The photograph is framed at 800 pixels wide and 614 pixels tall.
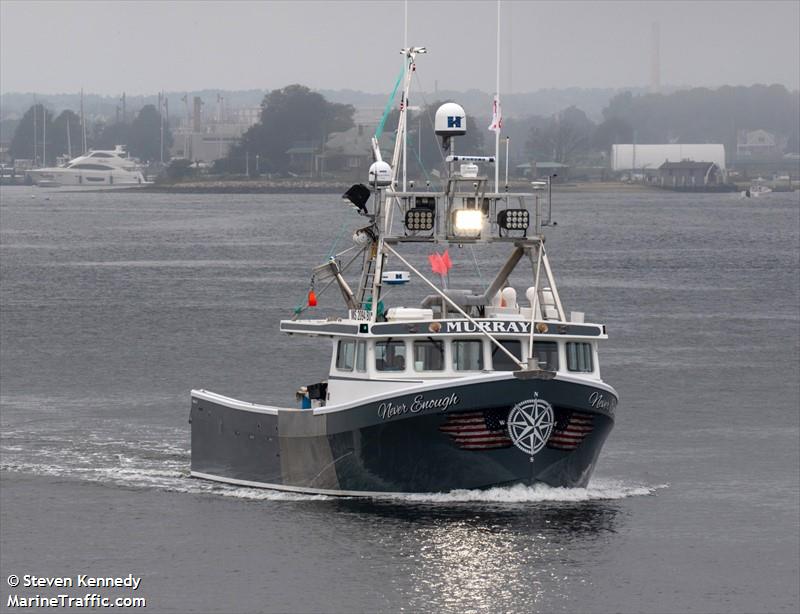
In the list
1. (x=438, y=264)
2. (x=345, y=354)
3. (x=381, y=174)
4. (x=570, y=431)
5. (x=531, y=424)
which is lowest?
(x=570, y=431)

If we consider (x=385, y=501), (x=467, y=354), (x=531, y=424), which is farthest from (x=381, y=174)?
(x=385, y=501)

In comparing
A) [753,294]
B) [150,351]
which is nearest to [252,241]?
[753,294]

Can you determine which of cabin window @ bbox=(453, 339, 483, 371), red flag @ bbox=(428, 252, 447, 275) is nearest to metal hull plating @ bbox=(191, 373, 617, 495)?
cabin window @ bbox=(453, 339, 483, 371)

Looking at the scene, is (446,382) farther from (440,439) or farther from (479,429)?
(440,439)

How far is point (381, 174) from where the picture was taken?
49.8 meters

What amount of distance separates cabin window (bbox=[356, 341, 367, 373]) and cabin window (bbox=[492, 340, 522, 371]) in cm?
338

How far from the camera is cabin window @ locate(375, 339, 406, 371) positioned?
48.3 meters

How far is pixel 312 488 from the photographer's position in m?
50.0

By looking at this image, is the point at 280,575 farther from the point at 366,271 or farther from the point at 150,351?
the point at 150,351

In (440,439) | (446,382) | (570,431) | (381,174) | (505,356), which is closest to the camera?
(446,382)

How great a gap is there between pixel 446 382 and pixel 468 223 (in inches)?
197

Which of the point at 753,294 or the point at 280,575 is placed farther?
the point at 753,294

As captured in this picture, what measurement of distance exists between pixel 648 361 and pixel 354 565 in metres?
39.5

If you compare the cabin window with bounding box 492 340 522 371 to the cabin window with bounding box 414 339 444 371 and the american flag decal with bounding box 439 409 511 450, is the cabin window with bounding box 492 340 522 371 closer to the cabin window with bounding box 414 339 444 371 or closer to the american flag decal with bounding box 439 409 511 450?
the cabin window with bounding box 414 339 444 371
